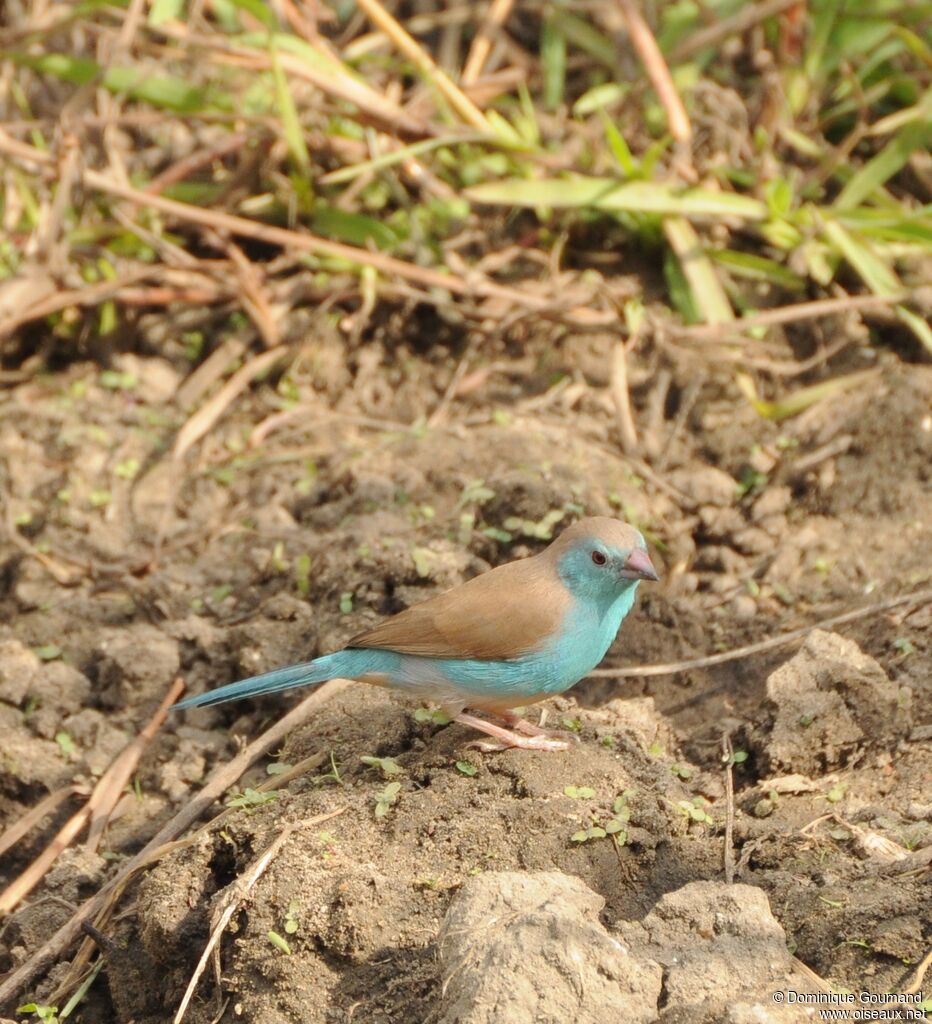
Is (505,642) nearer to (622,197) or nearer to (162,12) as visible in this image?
(622,197)

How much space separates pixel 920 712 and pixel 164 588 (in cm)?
264

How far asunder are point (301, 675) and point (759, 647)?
149 cm

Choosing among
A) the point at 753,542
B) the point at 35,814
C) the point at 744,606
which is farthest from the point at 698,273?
the point at 35,814

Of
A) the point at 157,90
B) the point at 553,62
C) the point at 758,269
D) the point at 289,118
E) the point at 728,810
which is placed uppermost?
the point at 157,90

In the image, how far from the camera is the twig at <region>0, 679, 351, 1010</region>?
142 inches

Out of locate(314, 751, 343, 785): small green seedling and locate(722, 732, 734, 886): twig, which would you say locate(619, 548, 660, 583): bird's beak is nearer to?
locate(722, 732, 734, 886): twig

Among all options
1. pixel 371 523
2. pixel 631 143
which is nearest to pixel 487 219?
pixel 631 143

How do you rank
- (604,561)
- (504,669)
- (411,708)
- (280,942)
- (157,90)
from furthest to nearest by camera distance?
(157,90) → (411,708) → (604,561) → (504,669) → (280,942)

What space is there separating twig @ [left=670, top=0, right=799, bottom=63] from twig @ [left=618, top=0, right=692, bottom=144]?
0.26 meters

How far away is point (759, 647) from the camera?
4.37m

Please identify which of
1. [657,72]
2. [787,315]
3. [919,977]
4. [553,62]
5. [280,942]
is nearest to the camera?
[919,977]

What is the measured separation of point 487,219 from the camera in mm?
6355

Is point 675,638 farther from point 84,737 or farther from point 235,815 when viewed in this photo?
point 84,737

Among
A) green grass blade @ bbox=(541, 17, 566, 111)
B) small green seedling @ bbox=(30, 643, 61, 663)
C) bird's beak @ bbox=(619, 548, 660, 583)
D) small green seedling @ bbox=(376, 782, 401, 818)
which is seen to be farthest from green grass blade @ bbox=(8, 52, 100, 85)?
small green seedling @ bbox=(376, 782, 401, 818)
